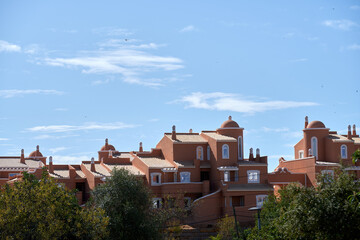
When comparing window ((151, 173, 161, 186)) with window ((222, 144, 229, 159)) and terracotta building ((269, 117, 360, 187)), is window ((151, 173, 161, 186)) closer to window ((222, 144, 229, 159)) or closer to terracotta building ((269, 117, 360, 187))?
window ((222, 144, 229, 159))

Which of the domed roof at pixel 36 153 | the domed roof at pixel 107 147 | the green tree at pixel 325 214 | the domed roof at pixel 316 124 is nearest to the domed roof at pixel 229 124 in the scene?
the domed roof at pixel 316 124

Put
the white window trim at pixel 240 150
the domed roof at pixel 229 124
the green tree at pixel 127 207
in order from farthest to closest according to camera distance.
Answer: the domed roof at pixel 229 124 → the white window trim at pixel 240 150 → the green tree at pixel 127 207

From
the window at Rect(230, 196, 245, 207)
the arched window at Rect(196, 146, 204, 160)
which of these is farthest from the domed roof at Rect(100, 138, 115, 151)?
the window at Rect(230, 196, 245, 207)

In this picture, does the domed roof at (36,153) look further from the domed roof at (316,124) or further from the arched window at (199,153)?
the domed roof at (316,124)

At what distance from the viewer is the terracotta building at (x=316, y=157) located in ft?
225

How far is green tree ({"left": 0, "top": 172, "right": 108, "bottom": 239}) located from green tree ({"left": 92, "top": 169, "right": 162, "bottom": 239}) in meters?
4.42

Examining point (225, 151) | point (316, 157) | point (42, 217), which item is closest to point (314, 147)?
point (316, 157)

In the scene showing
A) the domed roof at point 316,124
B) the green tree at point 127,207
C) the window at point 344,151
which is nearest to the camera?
the green tree at point 127,207

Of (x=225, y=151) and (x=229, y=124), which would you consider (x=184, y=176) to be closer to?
(x=225, y=151)

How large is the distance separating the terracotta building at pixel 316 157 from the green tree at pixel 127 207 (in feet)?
68.2

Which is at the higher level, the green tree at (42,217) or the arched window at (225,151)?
the arched window at (225,151)

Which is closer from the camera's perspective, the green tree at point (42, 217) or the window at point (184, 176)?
the green tree at point (42, 217)

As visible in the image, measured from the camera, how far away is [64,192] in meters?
45.3

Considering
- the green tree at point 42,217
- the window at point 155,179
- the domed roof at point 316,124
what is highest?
the domed roof at point 316,124
